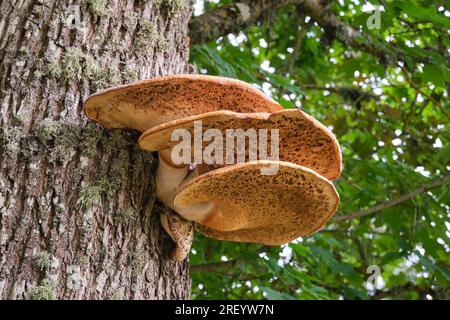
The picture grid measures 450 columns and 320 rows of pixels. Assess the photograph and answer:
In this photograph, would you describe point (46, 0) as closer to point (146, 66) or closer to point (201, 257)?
point (146, 66)

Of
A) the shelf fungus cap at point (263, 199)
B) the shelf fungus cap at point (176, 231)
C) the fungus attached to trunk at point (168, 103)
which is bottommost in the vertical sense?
the shelf fungus cap at point (176, 231)

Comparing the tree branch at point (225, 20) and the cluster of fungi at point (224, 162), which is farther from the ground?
the tree branch at point (225, 20)

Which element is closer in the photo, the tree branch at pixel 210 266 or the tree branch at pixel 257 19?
the tree branch at pixel 257 19

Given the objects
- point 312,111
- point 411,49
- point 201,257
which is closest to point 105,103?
point 201,257

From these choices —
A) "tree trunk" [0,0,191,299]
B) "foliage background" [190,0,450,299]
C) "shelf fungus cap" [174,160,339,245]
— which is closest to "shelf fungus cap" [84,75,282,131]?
"tree trunk" [0,0,191,299]

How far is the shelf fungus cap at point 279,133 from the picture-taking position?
79.6 inches

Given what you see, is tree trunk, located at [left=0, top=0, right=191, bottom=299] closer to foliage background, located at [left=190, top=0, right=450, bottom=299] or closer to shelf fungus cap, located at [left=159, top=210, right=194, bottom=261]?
shelf fungus cap, located at [left=159, top=210, right=194, bottom=261]

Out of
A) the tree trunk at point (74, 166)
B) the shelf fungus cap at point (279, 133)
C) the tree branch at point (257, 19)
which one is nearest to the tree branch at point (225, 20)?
the tree branch at point (257, 19)

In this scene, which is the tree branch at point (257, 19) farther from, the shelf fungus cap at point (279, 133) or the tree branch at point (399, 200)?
the shelf fungus cap at point (279, 133)

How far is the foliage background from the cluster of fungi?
1494 mm

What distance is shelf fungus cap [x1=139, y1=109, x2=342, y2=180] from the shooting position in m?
2.02

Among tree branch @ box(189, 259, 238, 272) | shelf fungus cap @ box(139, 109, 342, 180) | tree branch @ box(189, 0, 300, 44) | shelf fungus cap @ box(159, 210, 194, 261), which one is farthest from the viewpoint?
tree branch @ box(189, 259, 238, 272)

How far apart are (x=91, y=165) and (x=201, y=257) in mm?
3124

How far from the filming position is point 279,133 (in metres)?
2.16
